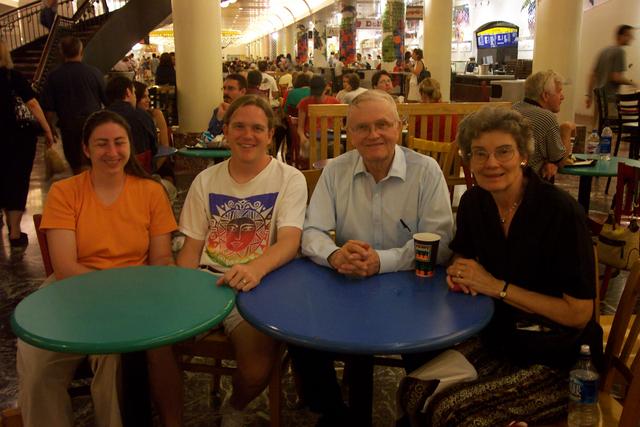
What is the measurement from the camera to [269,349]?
2135 mm

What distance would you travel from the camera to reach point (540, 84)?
171 inches

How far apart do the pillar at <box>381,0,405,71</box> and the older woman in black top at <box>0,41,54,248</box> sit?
12.6m

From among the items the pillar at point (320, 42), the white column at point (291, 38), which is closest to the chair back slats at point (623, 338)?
the pillar at point (320, 42)

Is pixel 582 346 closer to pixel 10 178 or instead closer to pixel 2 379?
pixel 2 379

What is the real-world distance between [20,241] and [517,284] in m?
4.53

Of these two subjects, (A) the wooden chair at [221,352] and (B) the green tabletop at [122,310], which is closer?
(B) the green tabletop at [122,310]

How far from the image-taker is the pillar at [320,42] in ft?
88.5

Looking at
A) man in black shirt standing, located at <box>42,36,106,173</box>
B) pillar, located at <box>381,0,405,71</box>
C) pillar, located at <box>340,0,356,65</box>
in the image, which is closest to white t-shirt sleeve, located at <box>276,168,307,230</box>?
man in black shirt standing, located at <box>42,36,106,173</box>

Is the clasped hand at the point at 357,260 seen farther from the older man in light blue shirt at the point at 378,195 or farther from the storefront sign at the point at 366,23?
the storefront sign at the point at 366,23

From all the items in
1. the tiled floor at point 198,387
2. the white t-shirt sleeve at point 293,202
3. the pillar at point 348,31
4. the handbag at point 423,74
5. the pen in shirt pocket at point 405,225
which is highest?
the pillar at point 348,31

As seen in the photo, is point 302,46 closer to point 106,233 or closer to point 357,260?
point 106,233

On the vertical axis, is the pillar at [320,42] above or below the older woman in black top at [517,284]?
above

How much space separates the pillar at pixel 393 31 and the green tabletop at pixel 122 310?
1532cm

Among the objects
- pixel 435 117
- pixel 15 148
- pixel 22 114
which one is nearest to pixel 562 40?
pixel 435 117
